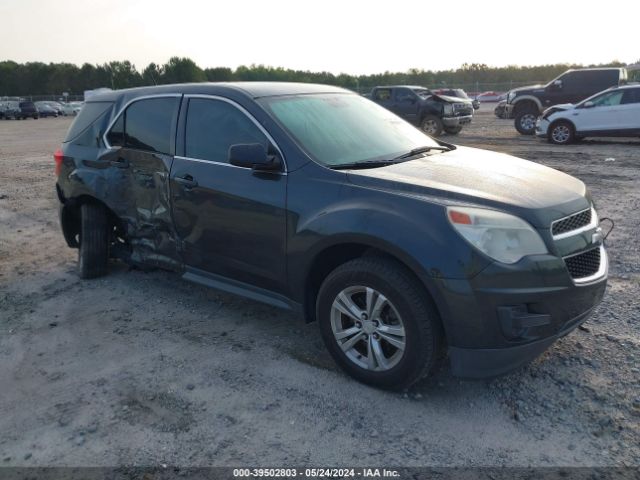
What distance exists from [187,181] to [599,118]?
13.7 metres

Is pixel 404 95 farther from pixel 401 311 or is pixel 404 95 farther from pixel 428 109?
pixel 401 311

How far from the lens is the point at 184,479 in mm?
2684

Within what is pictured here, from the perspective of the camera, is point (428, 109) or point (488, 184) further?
point (428, 109)

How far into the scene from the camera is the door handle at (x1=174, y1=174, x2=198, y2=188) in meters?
4.13

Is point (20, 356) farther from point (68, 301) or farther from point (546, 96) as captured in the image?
point (546, 96)

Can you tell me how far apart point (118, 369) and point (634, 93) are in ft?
48.9

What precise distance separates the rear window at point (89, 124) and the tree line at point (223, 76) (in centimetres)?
4657

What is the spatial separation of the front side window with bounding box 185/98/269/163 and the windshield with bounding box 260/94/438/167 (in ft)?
0.72

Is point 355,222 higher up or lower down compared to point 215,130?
lower down

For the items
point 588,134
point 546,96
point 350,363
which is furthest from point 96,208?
point 546,96

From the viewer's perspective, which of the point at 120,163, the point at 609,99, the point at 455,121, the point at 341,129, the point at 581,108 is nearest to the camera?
the point at 341,129

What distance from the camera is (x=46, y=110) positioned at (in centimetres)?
5069

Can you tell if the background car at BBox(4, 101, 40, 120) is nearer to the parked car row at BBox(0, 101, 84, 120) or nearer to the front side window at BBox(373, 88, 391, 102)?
the parked car row at BBox(0, 101, 84, 120)

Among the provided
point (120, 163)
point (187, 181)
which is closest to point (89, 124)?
point (120, 163)
